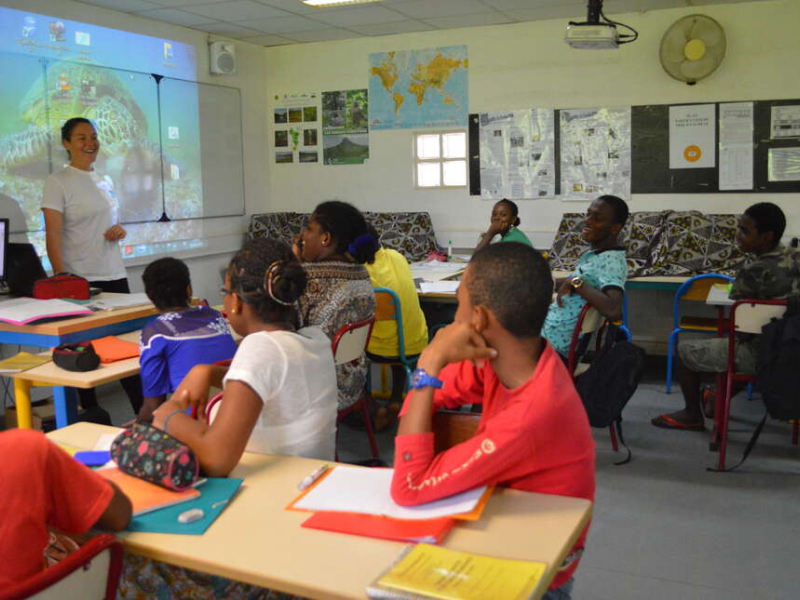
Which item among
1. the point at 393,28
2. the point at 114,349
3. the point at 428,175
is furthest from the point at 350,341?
the point at 393,28

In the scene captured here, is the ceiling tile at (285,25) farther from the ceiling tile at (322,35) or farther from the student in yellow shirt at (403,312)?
the student in yellow shirt at (403,312)

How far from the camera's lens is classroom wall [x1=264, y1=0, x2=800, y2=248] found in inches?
227

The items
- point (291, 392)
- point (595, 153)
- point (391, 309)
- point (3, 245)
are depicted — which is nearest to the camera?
point (291, 392)

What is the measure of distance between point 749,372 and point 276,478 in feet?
8.63

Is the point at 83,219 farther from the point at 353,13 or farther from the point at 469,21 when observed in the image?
the point at 469,21

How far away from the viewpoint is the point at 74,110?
5211 millimetres

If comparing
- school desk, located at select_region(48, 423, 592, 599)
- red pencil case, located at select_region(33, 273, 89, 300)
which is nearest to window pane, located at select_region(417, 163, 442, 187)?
red pencil case, located at select_region(33, 273, 89, 300)

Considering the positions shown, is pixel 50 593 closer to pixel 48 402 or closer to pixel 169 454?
pixel 169 454

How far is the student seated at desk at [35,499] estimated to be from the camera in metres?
1.13

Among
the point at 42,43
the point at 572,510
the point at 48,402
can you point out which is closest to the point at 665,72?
the point at 42,43

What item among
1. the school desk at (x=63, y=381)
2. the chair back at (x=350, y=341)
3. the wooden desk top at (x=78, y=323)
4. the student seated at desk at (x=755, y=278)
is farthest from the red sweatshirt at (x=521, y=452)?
the student seated at desk at (x=755, y=278)

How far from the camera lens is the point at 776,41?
5699mm

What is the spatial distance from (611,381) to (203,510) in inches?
87.0

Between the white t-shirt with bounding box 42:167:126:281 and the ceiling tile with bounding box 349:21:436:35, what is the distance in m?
3.00
